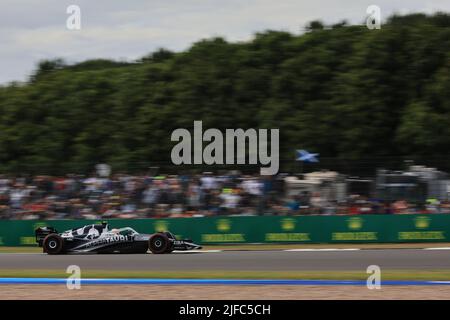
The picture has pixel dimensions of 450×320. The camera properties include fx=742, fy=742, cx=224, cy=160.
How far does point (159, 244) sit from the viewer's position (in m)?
16.9

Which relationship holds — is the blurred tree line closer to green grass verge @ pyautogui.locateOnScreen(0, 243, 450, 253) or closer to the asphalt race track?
green grass verge @ pyautogui.locateOnScreen(0, 243, 450, 253)

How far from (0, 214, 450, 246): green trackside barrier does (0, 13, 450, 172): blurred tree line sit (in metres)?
8.28

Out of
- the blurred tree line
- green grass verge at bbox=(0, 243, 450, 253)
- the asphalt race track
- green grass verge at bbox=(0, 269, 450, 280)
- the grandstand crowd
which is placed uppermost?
the blurred tree line

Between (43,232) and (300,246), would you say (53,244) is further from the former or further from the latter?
(300,246)

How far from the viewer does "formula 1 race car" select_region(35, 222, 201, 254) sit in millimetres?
16969

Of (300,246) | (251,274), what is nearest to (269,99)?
(300,246)

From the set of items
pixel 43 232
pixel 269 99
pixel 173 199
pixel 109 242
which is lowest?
pixel 109 242

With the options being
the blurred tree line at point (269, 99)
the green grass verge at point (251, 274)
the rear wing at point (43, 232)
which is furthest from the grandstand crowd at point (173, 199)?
the blurred tree line at point (269, 99)

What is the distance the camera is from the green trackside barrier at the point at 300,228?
18.7 m

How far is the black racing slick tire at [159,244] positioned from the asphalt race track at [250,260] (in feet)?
0.82

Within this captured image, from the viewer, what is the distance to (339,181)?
18562 millimetres

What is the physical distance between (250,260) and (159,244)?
8.67 ft

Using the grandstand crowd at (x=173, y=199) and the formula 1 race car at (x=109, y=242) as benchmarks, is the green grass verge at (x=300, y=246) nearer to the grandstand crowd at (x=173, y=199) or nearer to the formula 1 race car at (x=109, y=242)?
the grandstand crowd at (x=173, y=199)

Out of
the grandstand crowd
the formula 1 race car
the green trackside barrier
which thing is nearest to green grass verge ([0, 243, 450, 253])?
the green trackside barrier
